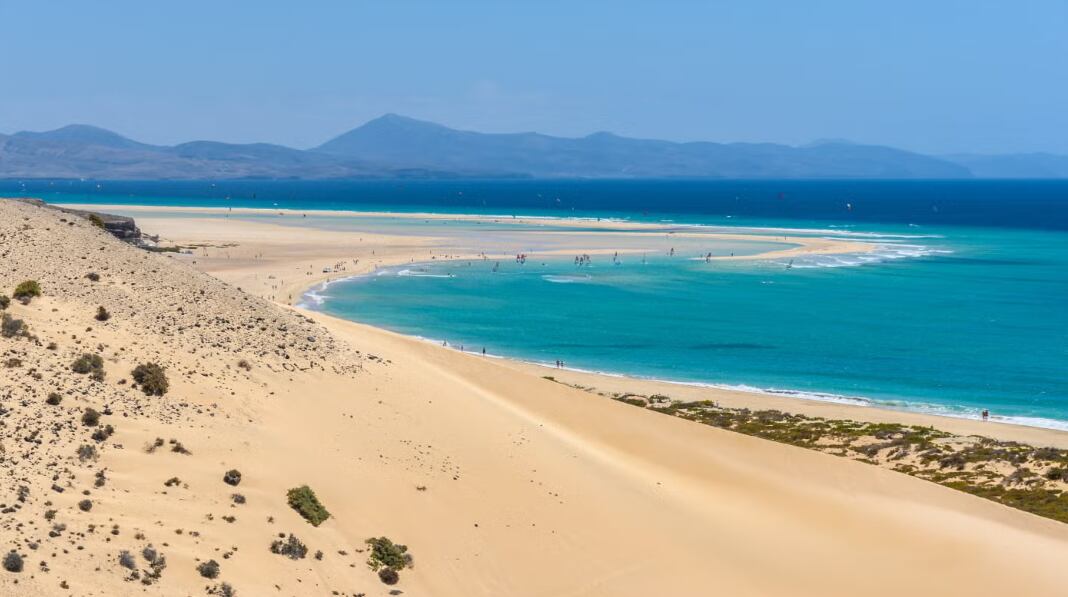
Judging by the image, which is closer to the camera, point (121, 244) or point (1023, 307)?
point (121, 244)

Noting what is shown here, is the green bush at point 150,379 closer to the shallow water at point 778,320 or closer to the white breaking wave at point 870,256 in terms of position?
the shallow water at point 778,320

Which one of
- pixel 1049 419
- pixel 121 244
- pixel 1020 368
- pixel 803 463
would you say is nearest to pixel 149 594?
pixel 803 463

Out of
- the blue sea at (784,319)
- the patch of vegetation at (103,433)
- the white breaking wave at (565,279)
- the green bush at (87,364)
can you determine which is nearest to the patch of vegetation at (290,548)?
the patch of vegetation at (103,433)

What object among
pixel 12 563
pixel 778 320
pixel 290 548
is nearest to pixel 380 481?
pixel 290 548

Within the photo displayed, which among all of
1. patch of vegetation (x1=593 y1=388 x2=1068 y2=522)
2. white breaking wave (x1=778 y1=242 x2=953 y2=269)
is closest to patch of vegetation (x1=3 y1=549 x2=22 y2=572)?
patch of vegetation (x1=593 y1=388 x2=1068 y2=522)

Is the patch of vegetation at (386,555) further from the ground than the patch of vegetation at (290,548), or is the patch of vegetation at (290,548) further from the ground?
the patch of vegetation at (290,548)

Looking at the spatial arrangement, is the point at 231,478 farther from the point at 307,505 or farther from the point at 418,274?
the point at 418,274

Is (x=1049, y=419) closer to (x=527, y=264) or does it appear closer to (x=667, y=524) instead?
(x=667, y=524)
